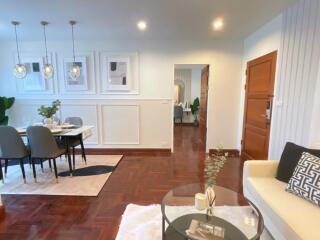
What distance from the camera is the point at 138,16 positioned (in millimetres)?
2910

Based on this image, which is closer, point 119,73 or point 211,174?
point 211,174

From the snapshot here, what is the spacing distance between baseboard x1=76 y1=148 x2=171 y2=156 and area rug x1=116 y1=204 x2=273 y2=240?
2085 mm

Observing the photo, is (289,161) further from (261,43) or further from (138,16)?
(138,16)

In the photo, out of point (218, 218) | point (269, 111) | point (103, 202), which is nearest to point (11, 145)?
point (103, 202)

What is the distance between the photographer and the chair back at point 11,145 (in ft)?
9.11

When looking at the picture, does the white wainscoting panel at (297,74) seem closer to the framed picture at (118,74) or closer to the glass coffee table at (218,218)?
the glass coffee table at (218,218)

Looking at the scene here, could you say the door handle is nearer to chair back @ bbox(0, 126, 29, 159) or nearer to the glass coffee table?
the glass coffee table

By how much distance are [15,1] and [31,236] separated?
266 cm

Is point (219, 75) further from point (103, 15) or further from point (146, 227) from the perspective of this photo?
point (146, 227)

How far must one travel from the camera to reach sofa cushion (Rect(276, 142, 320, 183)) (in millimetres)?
1968

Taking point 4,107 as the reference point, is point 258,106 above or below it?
above

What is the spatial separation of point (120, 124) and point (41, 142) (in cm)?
190

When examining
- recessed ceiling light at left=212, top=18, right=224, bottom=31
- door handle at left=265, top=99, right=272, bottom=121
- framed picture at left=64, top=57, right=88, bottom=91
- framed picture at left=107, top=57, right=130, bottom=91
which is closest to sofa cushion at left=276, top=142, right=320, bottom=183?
door handle at left=265, top=99, right=272, bottom=121

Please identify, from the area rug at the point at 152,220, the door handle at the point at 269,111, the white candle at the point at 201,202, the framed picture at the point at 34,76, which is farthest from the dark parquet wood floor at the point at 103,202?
the framed picture at the point at 34,76
